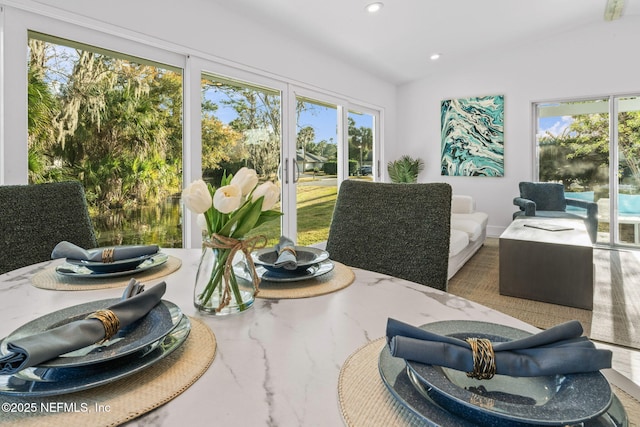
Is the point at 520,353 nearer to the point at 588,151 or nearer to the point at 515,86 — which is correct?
the point at 588,151

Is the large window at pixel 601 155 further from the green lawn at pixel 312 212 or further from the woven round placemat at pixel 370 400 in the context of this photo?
the woven round placemat at pixel 370 400

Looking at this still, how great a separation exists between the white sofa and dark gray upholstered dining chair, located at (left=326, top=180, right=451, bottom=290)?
1410 mm

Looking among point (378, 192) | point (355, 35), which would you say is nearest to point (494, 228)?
point (355, 35)

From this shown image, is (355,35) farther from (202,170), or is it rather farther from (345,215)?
(345,215)

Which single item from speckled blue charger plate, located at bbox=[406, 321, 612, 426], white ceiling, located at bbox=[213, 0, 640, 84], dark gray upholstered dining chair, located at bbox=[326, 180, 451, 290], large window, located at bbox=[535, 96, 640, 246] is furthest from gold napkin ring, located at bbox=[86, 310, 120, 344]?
large window, located at bbox=[535, 96, 640, 246]

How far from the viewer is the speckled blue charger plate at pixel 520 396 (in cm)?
39

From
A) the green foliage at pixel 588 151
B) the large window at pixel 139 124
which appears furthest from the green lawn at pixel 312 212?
the green foliage at pixel 588 151

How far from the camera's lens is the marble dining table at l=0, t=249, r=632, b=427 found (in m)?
0.46

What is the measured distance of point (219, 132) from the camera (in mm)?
3445

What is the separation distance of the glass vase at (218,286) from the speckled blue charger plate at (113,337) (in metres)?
0.09

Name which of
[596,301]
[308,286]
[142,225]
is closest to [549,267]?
[596,301]

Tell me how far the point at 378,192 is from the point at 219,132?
242cm

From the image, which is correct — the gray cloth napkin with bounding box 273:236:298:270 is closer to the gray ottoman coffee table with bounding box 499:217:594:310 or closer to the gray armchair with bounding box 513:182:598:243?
the gray ottoman coffee table with bounding box 499:217:594:310

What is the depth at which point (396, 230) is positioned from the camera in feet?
4.39
